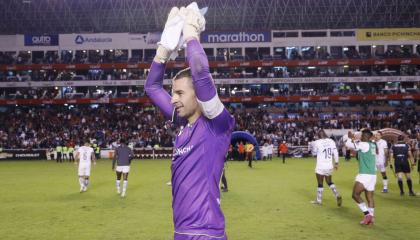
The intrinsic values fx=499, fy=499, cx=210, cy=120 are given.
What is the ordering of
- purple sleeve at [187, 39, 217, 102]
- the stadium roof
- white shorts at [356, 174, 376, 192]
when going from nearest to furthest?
purple sleeve at [187, 39, 217, 102], white shorts at [356, 174, 376, 192], the stadium roof

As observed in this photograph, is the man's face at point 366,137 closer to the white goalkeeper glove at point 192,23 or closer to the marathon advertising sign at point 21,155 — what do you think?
the white goalkeeper glove at point 192,23

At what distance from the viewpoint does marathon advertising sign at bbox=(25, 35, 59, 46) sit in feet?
209

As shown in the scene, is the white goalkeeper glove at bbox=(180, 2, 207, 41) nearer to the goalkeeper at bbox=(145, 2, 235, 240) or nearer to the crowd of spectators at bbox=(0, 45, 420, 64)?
the goalkeeper at bbox=(145, 2, 235, 240)

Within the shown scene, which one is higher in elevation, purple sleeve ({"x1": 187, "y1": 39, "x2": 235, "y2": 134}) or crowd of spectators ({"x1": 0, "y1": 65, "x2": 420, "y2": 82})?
crowd of spectators ({"x1": 0, "y1": 65, "x2": 420, "y2": 82})

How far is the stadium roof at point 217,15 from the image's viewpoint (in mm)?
64125

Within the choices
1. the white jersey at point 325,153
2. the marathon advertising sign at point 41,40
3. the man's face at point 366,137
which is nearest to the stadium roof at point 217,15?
the marathon advertising sign at point 41,40

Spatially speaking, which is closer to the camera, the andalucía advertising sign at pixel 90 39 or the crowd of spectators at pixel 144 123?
the crowd of spectators at pixel 144 123

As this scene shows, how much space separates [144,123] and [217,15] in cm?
1835

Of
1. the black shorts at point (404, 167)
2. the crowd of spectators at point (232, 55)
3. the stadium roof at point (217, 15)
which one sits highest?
the stadium roof at point (217, 15)

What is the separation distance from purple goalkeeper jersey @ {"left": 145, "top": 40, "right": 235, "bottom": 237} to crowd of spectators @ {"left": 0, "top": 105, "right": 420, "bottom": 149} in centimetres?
4450

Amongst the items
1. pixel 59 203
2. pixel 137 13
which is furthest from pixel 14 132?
pixel 59 203

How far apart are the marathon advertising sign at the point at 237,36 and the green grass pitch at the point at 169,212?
135 ft

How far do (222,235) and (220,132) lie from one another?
0.71 metres

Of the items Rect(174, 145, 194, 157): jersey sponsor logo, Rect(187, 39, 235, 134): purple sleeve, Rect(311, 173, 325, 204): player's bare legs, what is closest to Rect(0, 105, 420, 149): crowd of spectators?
Rect(311, 173, 325, 204): player's bare legs
